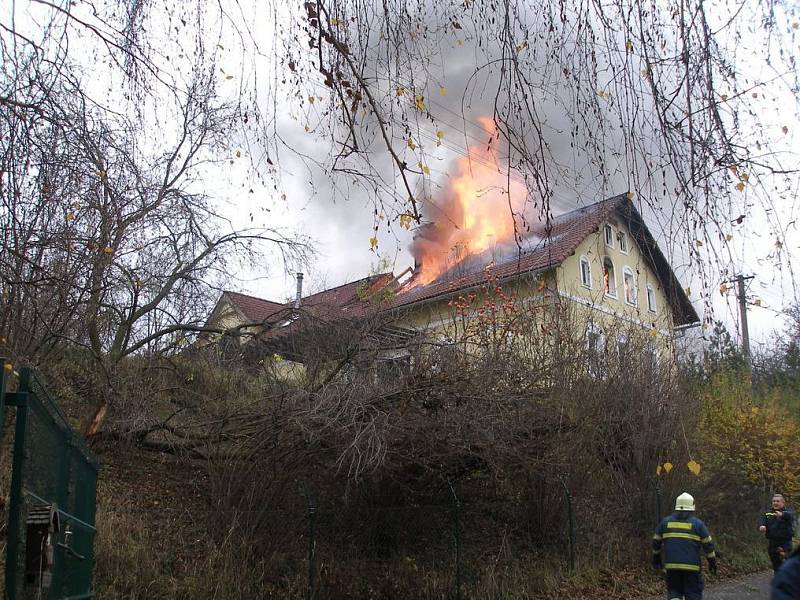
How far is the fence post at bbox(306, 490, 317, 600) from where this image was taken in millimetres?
9000

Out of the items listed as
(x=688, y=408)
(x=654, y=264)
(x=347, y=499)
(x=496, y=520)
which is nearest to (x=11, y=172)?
(x=654, y=264)

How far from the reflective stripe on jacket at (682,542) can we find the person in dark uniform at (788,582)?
612 centimetres

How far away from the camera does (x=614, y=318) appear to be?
16031 millimetres

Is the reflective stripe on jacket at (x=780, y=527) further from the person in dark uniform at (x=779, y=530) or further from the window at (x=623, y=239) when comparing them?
the window at (x=623, y=239)

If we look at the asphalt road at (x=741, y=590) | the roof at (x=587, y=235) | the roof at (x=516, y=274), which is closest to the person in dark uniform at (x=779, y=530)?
the asphalt road at (x=741, y=590)

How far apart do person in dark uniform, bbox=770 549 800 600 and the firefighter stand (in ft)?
20.1

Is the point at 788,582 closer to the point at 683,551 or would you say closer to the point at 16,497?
the point at 16,497

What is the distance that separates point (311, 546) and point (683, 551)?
4615 millimetres

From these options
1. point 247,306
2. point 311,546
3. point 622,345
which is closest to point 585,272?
point 622,345

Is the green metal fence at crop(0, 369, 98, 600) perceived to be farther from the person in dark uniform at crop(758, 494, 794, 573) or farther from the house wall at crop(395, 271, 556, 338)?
the person in dark uniform at crop(758, 494, 794, 573)

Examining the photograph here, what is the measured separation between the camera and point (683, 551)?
345 inches

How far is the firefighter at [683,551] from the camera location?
342 inches

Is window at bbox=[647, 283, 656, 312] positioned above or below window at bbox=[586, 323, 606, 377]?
above

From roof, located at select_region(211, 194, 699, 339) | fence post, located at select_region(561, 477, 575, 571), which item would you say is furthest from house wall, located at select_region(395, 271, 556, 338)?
fence post, located at select_region(561, 477, 575, 571)
